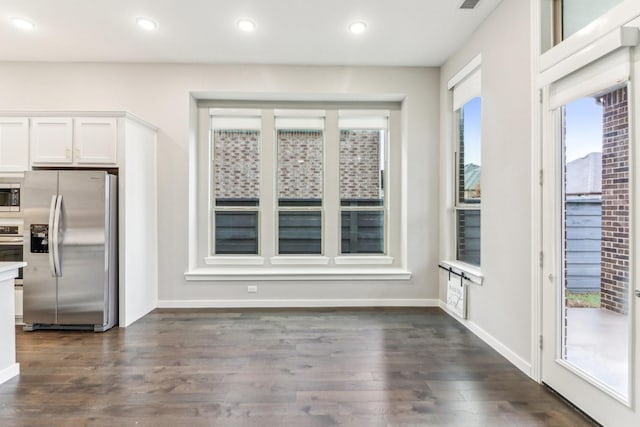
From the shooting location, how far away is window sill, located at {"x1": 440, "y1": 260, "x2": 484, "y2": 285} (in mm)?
3648

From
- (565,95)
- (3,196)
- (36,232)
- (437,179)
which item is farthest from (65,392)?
(437,179)

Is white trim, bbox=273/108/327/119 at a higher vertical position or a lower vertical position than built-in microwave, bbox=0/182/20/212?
higher

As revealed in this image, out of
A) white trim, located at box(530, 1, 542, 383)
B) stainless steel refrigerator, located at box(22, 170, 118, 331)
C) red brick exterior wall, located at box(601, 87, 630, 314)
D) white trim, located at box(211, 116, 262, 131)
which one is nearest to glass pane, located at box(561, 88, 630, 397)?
red brick exterior wall, located at box(601, 87, 630, 314)

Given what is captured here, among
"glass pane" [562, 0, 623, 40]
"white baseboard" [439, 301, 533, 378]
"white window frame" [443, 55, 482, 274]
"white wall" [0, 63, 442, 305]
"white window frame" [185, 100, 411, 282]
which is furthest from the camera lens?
"white window frame" [185, 100, 411, 282]

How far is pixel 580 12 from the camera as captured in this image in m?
2.40

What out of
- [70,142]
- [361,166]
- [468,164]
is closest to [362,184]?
[361,166]

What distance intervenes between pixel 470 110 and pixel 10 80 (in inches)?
222

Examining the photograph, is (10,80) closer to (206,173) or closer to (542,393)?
(206,173)

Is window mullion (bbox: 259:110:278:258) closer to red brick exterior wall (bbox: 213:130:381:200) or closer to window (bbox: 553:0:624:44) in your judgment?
red brick exterior wall (bbox: 213:130:381:200)

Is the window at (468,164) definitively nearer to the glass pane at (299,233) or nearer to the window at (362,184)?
the window at (362,184)

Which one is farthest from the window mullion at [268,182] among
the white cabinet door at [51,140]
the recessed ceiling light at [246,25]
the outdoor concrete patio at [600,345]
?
the outdoor concrete patio at [600,345]

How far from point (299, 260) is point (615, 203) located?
140 inches

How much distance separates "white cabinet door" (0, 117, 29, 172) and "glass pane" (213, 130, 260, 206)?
2056 mm

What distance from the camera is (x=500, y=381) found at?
2711mm
